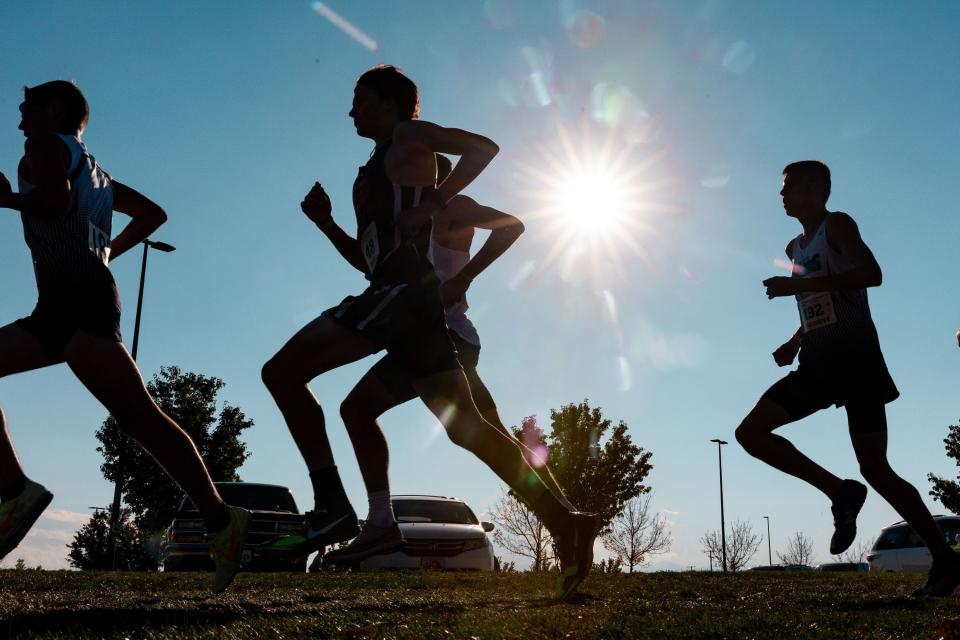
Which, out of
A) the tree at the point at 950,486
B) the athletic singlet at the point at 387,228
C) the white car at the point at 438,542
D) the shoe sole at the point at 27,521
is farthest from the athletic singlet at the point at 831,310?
the tree at the point at 950,486

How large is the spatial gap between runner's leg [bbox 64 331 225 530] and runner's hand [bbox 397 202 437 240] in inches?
49.4

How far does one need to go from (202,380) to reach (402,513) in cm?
2263

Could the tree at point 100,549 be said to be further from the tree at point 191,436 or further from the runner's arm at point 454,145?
the runner's arm at point 454,145

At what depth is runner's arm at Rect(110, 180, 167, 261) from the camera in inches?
172

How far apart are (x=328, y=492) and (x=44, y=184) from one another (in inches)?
70.1

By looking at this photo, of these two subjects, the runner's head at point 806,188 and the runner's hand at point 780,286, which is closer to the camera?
the runner's hand at point 780,286

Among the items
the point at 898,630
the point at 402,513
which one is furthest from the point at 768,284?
the point at 402,513

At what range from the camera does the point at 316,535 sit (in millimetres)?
3588

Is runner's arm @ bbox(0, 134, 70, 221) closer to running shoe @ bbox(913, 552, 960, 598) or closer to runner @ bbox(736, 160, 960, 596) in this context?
runner @ bbox(736, 160, 960, 596)

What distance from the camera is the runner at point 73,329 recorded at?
365 cm

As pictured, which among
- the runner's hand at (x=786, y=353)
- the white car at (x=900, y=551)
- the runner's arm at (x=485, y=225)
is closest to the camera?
the runner's arm at (x=485, y=225)

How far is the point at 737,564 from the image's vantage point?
65062mm

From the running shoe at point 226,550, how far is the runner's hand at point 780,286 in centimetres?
289

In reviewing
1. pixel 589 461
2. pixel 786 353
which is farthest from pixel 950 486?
pixel 786 353
